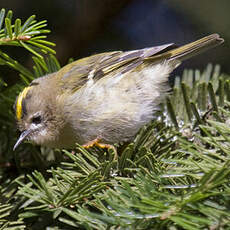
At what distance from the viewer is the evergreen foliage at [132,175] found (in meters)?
0.95

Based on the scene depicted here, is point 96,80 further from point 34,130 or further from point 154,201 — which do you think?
point 154,201

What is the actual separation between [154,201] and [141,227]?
114 mm

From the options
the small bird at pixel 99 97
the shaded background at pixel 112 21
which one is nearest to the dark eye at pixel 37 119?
the small bird at pixel 99 97

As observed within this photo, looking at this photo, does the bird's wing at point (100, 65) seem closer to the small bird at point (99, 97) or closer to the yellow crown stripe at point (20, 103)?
the small bird at point (99, 97)

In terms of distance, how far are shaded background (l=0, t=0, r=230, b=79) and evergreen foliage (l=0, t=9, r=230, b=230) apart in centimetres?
48

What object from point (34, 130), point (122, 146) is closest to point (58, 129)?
point (34, 130)

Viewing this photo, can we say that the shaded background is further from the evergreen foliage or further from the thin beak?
the thin beak

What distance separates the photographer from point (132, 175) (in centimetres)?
143

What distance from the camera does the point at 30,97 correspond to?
206cm

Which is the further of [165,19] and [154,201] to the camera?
[165,19]

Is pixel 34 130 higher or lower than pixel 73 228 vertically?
higher

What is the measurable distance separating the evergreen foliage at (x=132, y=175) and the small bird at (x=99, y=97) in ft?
0.27

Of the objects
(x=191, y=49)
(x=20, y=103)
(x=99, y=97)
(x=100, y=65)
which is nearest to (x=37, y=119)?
(x=20, y=103)

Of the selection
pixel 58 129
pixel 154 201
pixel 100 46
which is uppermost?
pixel 100 46
